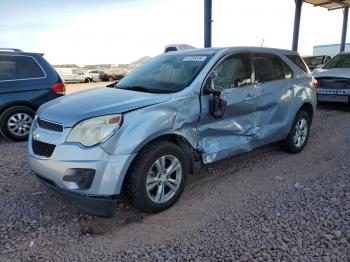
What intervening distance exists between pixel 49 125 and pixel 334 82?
8.09 metres

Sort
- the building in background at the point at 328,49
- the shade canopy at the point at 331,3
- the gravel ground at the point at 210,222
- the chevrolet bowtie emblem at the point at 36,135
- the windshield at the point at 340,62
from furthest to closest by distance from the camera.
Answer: the building in background at the point at 328,49, the shade canopy at the point at 331,3, the windshield at the point at 340,62, the chevrolet bowtie emblem at the point at 36,135, the gravel ground at the point at 210,222

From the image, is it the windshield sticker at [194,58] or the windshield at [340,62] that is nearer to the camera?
the windshield sticker at [194,58]

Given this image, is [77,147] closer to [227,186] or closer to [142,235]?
[142,235]

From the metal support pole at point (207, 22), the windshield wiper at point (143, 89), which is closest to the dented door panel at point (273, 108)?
the windshield wiper at point (143, 89)

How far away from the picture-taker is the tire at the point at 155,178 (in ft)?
10.1

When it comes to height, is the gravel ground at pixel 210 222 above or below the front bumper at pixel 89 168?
below

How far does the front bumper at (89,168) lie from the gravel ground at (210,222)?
1.20ft

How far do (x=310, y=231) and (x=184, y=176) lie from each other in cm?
132

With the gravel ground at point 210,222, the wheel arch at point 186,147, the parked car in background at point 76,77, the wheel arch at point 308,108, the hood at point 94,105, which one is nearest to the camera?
the gravel ground at point 210,222

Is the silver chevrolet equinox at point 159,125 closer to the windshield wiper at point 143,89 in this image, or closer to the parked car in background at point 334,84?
the windshield wiper at point 143,89

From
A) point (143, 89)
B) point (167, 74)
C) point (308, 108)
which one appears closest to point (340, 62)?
point (308, 108)

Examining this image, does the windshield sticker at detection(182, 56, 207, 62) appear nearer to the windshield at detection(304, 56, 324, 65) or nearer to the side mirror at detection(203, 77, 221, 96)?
the side mirror at detection(203, 77, 221, 96)

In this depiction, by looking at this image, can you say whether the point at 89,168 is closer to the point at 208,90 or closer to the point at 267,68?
the point at 208,90

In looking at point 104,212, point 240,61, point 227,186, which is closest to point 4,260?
point 104,212
